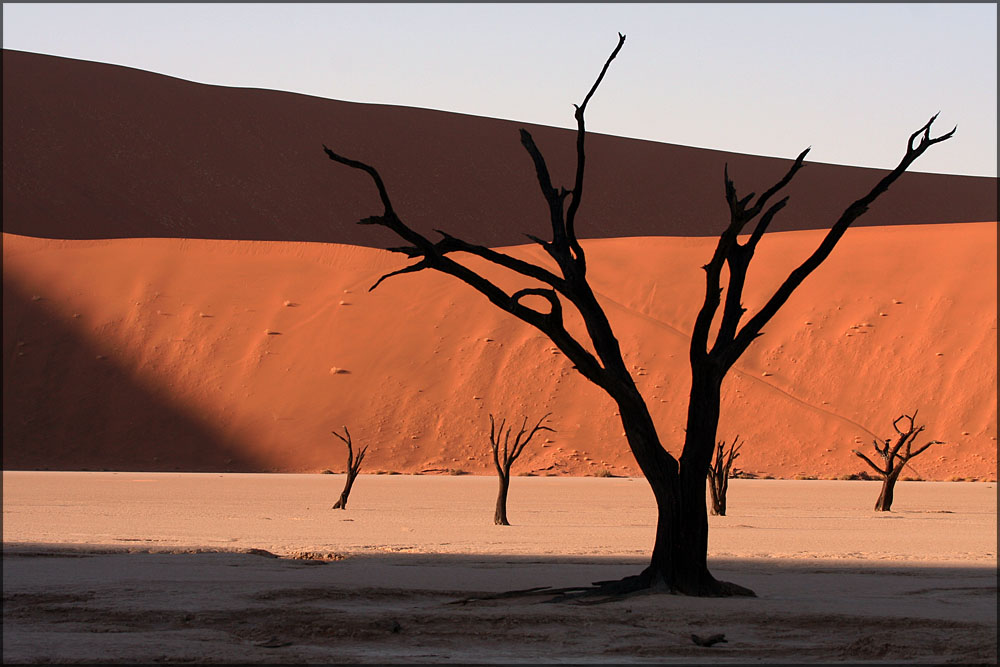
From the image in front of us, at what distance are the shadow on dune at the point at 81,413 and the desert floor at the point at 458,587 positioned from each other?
2300 centimetres

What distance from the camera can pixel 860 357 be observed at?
57.4 metres

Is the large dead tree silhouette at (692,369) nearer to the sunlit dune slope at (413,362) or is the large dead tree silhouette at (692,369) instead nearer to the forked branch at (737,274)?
the forked branch at (737,274)

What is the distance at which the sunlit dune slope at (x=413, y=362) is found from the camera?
A: 170 ft

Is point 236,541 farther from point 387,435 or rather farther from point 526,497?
point 387,435

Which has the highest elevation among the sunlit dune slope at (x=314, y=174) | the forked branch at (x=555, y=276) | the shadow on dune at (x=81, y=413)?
the sunlit dune slope at (x=314, y=174)

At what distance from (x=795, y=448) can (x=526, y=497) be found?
62.4ft

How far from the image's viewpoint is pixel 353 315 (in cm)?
6016

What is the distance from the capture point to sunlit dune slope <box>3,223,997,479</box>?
51688 mm

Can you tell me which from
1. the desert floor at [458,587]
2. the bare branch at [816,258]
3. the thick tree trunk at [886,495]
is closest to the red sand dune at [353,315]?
the thick tree trunk at [886,495]

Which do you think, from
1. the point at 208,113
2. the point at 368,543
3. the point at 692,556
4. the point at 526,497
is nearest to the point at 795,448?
the point at 526,497

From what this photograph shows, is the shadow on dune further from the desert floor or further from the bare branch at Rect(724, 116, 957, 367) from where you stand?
the bare branch at Rect(724, 116, 957, 367)

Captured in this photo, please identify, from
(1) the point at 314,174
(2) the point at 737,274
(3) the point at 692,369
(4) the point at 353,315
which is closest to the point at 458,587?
(3) the point at 692,369

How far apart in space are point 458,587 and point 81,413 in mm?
43756

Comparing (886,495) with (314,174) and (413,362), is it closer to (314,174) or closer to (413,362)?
(413,362)
